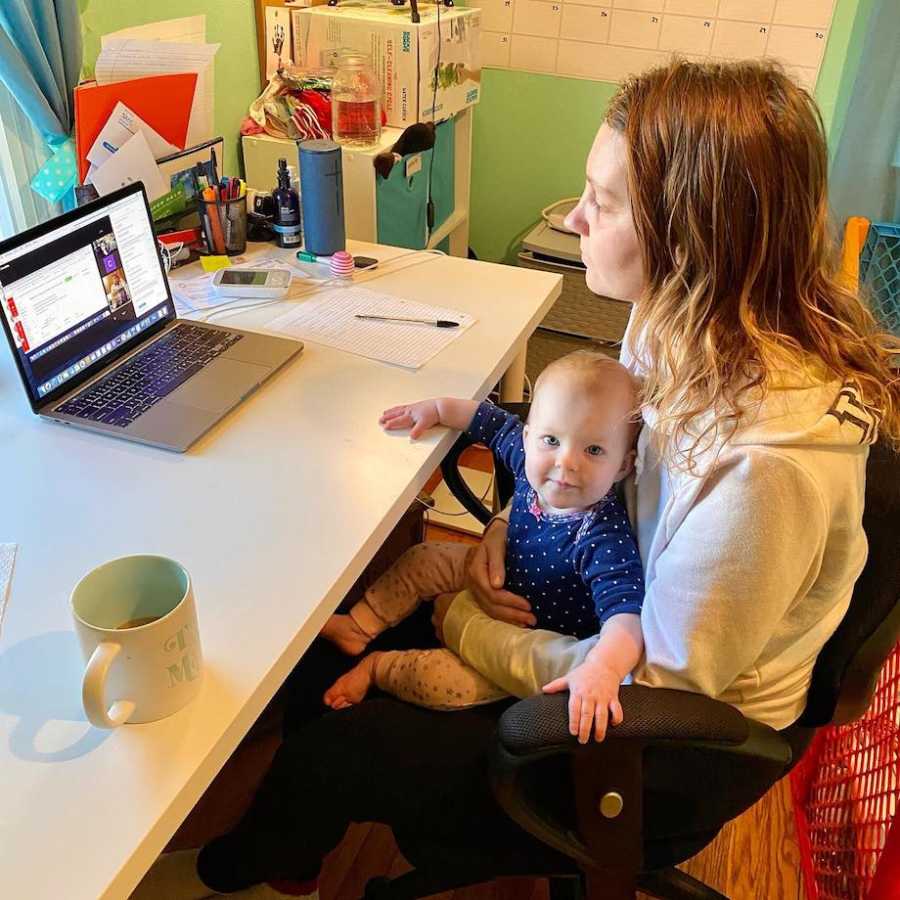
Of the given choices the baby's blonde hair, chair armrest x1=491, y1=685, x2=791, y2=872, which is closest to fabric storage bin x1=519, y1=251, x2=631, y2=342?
the baby's blonde hair

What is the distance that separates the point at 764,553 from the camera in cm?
80

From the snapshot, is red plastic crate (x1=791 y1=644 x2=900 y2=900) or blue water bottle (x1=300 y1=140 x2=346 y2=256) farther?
blue water bottle (x1=300 y1=140 x2=346 y2=256)

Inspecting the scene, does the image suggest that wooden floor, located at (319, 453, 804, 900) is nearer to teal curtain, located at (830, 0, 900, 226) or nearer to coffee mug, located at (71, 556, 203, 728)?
coffee mug, located at (71, 556, 203, 728)

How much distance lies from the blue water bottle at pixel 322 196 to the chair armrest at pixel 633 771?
1.03 meters

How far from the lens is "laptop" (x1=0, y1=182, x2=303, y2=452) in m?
1.09

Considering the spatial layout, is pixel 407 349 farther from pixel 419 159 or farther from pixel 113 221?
pixel 419 159

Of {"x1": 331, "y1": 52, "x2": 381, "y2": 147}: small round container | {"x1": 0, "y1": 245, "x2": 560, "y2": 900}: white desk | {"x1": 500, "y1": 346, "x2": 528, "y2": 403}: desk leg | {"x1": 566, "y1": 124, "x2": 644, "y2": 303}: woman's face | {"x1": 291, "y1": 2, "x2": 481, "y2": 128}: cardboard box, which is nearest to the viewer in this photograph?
{"x1": 0, "y1": 245, "x2": 560, "y2": 900}: white desk

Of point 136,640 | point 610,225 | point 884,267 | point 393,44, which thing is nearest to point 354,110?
point 393,44

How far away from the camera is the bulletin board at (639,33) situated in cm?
239

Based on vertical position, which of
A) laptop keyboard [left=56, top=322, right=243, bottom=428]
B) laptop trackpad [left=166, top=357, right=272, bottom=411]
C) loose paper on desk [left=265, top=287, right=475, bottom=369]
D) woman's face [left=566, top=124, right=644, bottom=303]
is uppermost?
woman's face [left=566, top=124, right=644, bottom=303]

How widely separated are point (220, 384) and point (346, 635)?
380mm

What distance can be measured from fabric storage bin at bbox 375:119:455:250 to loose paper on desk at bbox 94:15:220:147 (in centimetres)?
42

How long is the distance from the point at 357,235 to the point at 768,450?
1.40 meters

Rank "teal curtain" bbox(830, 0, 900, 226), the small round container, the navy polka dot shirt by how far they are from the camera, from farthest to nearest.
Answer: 1. "teal curtain" bbox(830, 0, 900, 226)
2. the small round container
3. the navy polka dot shirt
